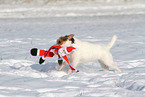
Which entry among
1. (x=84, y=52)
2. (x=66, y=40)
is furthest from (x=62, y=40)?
(x=84, y=52)

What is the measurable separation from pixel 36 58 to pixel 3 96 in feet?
10.4

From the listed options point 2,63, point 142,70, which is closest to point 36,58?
point 2,63

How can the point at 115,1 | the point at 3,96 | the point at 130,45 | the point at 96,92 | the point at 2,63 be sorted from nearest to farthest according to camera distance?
the point at 3,96 → the point at 96,92 → the point at 2,63 → the point at 130,45 → the point at 115,1

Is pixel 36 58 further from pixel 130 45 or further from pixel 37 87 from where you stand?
pixel 130 45

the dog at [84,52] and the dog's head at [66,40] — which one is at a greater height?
the dog's head at [66,40]

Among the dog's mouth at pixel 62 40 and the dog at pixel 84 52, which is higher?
the dog's mouth at pixel 62 40

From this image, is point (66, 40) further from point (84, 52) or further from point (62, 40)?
point (84, 52)

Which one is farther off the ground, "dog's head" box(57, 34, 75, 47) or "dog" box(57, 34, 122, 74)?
"dog's head" box(57, 34, 75, 47)

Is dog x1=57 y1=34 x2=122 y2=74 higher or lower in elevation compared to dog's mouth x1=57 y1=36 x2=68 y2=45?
lower

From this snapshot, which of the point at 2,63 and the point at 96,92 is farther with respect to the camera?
the point at 2,63

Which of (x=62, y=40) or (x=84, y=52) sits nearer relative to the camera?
(x=62, y=40)

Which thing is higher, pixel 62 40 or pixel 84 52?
pixel 62 40

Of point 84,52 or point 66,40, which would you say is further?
point 84,52

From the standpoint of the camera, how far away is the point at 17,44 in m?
8.48
